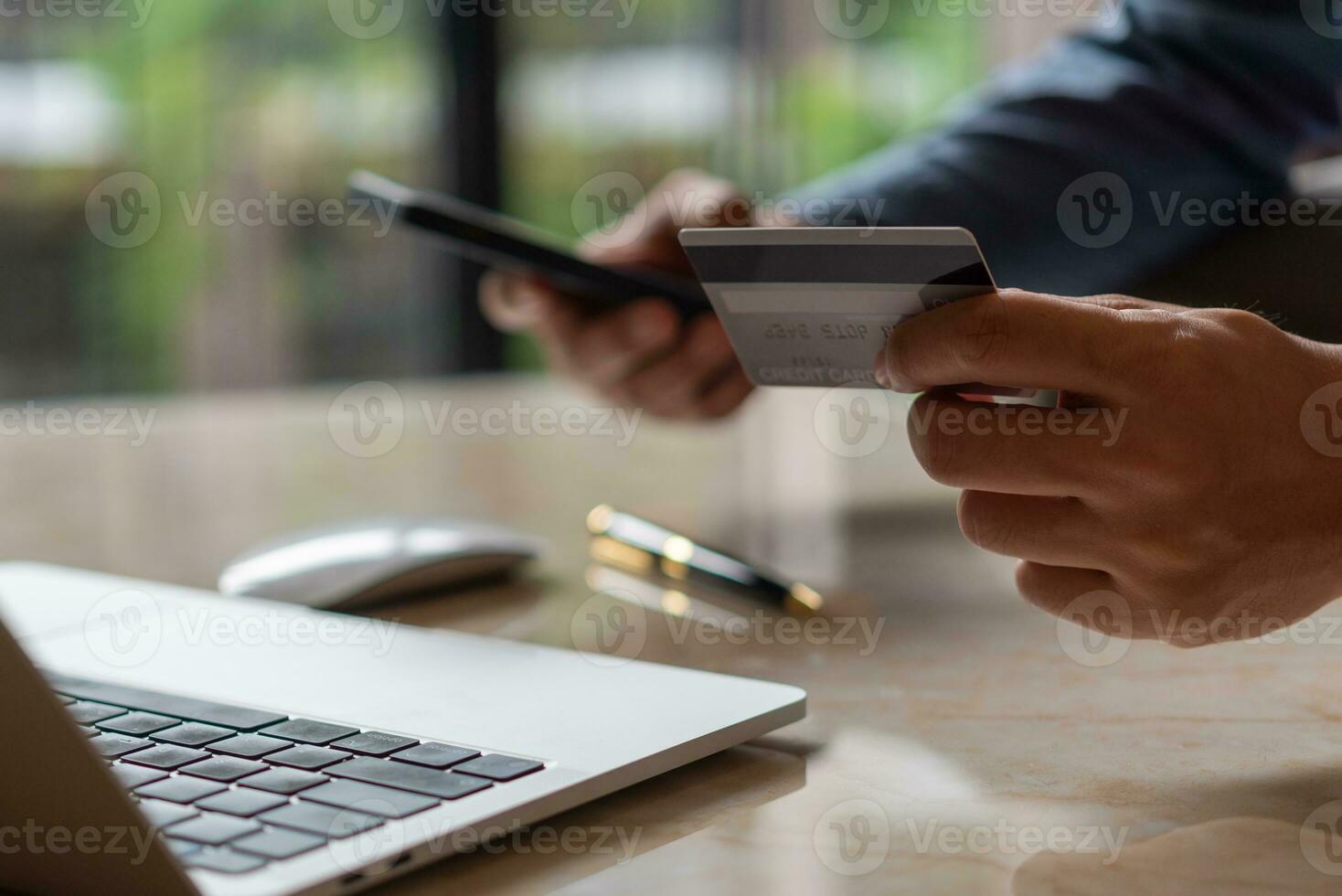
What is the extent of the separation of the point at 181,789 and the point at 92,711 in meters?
0.11

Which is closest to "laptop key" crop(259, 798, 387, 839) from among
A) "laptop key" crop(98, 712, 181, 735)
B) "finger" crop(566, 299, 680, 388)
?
"laptop key" crop(98, 712, 181, 735)

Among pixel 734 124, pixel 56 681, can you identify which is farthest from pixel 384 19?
pixel 56 681

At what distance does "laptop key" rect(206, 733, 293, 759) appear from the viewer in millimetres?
424

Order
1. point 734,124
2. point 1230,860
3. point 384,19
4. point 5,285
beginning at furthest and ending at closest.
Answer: point 734,124 < point 384,19 < point 5,285 < point 1230,860

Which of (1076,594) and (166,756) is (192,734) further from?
(1076,594)

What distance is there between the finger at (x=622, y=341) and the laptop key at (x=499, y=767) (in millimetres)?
582

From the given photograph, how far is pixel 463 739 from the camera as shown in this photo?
0.44 m

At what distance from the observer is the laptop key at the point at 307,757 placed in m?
0.41

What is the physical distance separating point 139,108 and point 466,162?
2.50ft

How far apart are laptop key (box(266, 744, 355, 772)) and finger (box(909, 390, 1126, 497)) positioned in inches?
8.8

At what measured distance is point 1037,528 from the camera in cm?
49

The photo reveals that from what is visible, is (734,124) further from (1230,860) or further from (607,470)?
(1230,860)

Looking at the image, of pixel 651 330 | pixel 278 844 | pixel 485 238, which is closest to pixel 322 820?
pixel 278 844

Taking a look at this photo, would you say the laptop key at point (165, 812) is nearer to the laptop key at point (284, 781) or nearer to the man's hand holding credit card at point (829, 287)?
the laptop key at point (284, 781)
